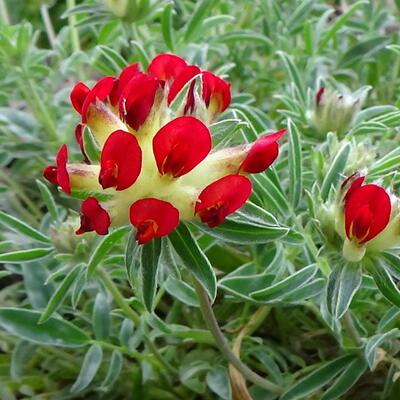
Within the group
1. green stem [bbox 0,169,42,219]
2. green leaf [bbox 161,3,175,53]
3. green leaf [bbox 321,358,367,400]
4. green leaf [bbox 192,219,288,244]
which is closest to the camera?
green leaf [bbox 192,219,288,244]

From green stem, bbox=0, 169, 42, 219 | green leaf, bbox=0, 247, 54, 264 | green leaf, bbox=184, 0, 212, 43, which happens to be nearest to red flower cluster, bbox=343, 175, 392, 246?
green leaf, bbox=0, 247, 54, 264

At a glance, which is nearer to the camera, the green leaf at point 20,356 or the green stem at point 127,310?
the green stem at point 127,310

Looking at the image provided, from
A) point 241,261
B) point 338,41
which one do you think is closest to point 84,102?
point 241,261

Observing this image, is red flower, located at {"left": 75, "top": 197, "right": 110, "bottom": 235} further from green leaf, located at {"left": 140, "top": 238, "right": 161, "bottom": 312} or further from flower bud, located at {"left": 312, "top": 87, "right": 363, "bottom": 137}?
flower bud, located at {"left": 312, "top": 87, "right": 363, "bottom": 137}

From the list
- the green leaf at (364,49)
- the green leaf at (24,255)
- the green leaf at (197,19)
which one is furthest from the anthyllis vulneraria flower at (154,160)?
the green leaf at (364,49)

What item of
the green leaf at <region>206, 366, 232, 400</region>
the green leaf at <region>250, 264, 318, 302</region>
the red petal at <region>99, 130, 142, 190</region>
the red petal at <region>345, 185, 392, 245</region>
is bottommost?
the green leaf at <region>206, 366, 232, 400</region>

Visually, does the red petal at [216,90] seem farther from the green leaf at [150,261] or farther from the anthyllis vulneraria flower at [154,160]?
the green leaf at [150,261]

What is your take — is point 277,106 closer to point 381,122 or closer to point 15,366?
point 381,122
